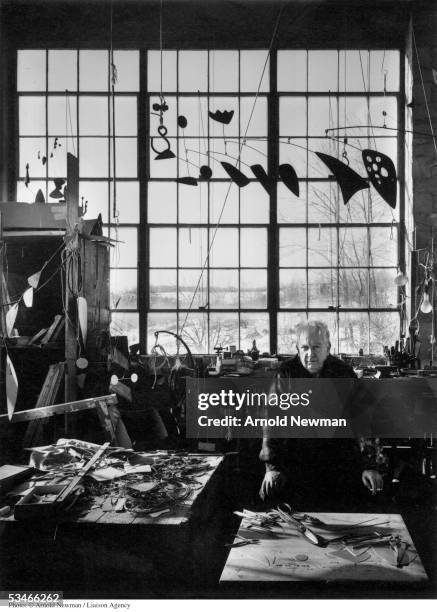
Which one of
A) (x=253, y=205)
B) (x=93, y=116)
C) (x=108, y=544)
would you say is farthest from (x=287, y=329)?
(x=108, y=544)

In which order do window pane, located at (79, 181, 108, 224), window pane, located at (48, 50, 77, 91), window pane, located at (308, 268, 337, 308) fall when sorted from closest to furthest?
window pane, located at (48, 50, 77, 91) < window pane, located at (79, 181, 108, 224) < window pane, located at (308, 268, 337, 308)

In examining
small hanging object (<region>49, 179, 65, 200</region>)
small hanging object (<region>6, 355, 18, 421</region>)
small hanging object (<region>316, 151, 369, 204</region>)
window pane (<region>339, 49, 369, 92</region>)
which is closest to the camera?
small hanging object (<region>6, 355, 18, 421</region>)

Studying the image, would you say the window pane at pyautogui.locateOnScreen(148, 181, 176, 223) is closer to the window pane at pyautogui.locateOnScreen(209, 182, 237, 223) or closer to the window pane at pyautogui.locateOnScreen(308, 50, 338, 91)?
the window pane at pyautogui.locateOnScreen(209, 182, 237, 223)

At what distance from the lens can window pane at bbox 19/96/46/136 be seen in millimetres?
2674

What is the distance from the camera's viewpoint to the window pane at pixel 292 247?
452 cm

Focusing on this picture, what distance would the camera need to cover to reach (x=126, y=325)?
4.25m

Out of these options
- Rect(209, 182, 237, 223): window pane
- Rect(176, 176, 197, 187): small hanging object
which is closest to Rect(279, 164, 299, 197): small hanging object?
Rect(176, 176, 197, 187): small hanging object

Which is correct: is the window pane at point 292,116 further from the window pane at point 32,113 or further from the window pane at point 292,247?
the window pane at point 32,113

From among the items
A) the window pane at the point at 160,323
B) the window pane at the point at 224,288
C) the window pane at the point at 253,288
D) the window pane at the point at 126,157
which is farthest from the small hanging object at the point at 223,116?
the window pane at the point at 160,323

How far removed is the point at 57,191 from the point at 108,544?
3195mm

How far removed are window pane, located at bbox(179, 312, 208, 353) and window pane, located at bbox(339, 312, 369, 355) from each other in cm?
111

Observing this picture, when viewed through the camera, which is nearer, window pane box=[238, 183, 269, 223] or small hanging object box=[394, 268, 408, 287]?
small hanging object box=[394, 268, 408, 287]

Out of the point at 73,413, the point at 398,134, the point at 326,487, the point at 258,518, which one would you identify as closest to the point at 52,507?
the point at 258,518

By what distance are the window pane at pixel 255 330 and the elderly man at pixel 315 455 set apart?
195 cm
